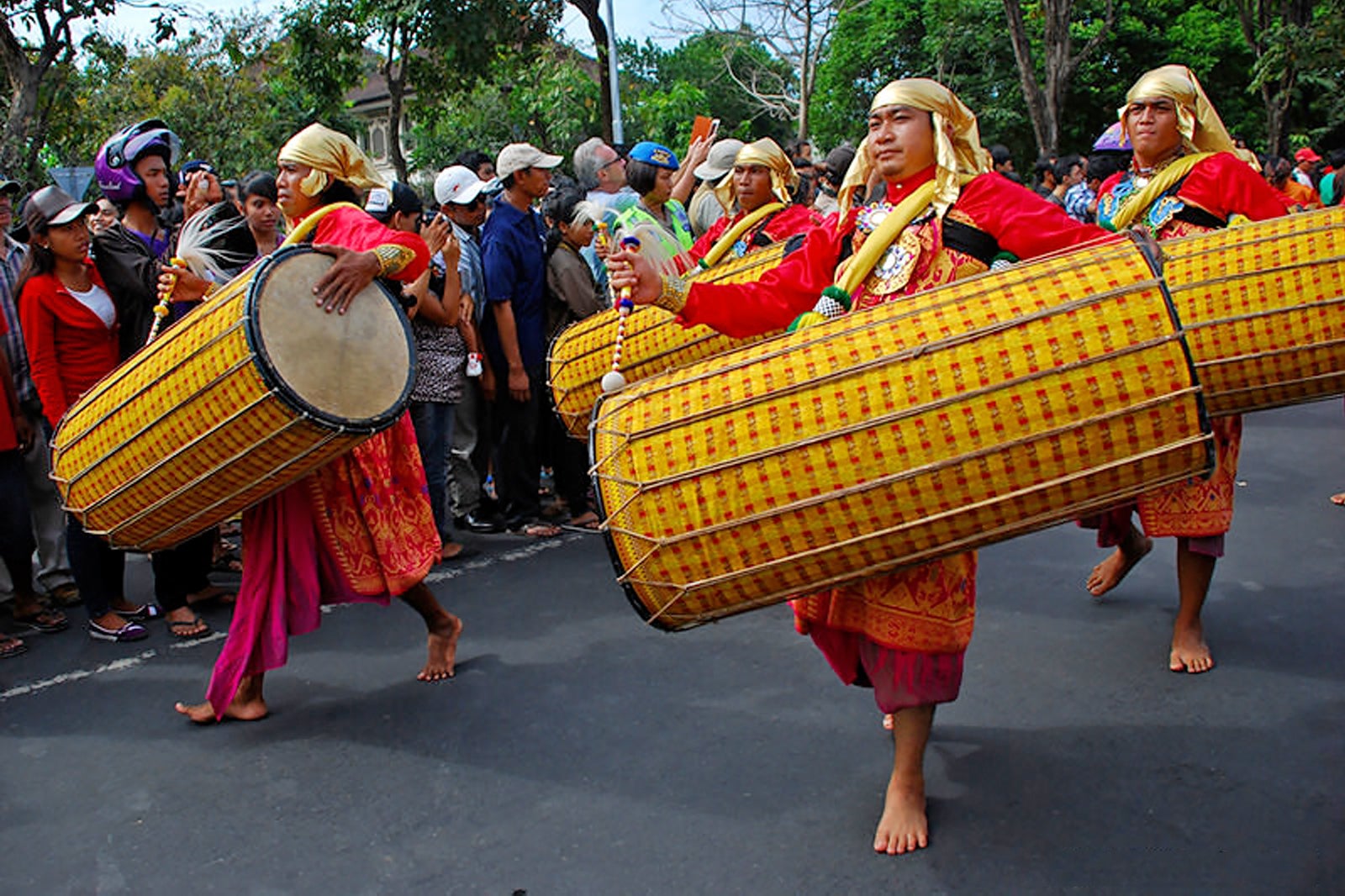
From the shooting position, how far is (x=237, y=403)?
3.21 metres

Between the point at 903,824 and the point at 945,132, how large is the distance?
1.69 m

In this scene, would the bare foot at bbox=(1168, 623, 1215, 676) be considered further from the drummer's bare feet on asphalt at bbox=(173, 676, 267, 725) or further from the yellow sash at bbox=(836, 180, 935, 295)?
the drummer's bare feet on asphalt at bbox=(173, 676, 267, 725)

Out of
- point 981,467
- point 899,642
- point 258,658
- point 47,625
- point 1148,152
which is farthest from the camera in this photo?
point 47,625

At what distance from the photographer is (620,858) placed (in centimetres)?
287

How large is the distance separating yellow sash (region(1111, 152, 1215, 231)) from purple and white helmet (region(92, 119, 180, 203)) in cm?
385

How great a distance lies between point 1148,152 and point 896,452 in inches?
93.9

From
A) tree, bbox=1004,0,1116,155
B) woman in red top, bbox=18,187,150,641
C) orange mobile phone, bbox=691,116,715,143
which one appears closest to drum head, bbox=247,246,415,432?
woman in red top, bbox=18,187,150,641

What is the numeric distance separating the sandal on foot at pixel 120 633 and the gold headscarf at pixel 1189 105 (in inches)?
165

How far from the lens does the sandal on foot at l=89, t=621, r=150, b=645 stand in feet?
15.4

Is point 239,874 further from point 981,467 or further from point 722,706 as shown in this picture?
point 981,467

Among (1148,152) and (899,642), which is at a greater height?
(1148,152)

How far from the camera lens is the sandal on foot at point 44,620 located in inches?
191

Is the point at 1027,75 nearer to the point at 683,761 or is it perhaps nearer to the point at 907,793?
the point at 683,761

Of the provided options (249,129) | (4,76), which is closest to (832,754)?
(4,76)
